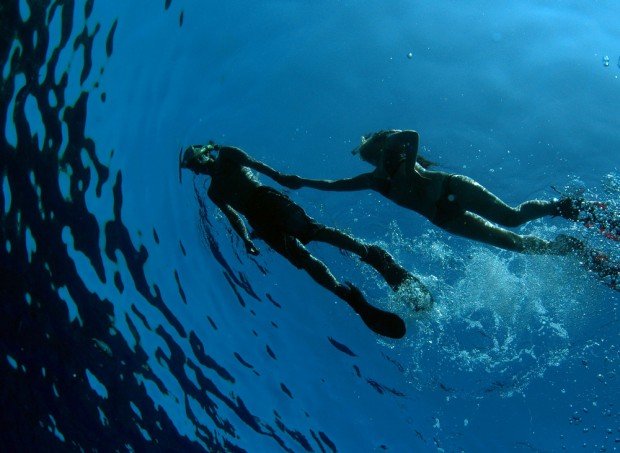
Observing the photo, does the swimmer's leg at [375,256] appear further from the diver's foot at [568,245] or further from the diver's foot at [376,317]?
the diver's foot at [568,245]

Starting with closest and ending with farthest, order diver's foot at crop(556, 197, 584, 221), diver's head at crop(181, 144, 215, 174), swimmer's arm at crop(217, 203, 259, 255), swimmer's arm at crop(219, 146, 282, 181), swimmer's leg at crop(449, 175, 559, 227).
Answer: diver's foot at crop(556, 197, 584, 221)
swimmer's leg at crop(449, 175, 559, 227)
swimmer's arm at crop(219, 146, 282, 181)
swimmer's arm at crop(217, 203, 259, 255)
diver's head at crop(181, 144, 215, 174)

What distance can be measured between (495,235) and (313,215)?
4373 mm

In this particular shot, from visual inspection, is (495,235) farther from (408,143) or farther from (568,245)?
(408,143)

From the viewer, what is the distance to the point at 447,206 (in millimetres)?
6641

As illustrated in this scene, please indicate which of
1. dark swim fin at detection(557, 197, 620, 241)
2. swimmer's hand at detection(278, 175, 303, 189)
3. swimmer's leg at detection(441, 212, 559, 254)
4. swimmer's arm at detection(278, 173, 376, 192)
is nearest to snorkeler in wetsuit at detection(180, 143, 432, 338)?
swimmer's hand at detection(278, 175, 303, 189)

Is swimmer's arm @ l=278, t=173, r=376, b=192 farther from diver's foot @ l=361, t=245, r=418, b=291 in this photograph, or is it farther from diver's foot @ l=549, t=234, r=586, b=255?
diver's foot @ l=549, t=234, r=586, b=255

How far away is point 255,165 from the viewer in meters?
7.35

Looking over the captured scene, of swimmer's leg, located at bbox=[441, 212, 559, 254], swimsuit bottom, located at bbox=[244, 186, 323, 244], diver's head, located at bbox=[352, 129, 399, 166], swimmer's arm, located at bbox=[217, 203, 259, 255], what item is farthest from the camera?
swimmer's arm, located at bbox=[217, 203, 259, 255]

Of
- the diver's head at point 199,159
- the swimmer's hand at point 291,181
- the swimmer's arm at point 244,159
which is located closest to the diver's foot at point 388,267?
the swimmer's hand at point 291,181

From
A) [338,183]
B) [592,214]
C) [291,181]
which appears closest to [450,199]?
[338,183]

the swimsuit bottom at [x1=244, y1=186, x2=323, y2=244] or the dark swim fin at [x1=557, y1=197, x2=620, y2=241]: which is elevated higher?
the dark swim fin at [x1=557, y1=197, x2=620, y2=241]

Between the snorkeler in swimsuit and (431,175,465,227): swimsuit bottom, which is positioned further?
(431,175,465,227): swimsuit bottom

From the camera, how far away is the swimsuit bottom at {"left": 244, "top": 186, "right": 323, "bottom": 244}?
6832mm

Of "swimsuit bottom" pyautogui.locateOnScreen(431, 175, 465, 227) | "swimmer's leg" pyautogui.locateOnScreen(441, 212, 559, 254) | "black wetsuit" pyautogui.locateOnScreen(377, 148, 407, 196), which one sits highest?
"swimmer's leg" pyautogui.locateOnScreen(441, 212, 559, 254)
